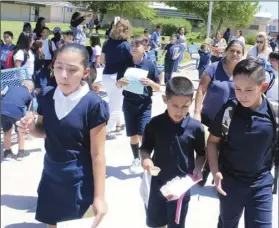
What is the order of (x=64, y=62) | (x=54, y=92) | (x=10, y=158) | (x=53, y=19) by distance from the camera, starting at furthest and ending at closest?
(x=53, y=19) < (x=10, y=158) < (x=54, y=92) < (x=64, y=62)

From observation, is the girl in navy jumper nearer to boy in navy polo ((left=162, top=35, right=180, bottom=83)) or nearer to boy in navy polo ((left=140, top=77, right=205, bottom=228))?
boy in navy polo ((left=140, top=77, right=205, bottom=228))

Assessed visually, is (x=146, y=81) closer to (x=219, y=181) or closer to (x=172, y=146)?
(x=172, y=146)

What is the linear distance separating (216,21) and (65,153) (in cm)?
4386

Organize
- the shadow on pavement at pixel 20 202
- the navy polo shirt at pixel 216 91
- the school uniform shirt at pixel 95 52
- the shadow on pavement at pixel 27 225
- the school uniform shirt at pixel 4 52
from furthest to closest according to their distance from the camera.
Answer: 1. the school uniform shirt at pixel 95 52
2. the school uniform shirt at pixel 4 52
3. the shadow on pavement at pixel 20 202
4. the shadow on pavement at pixel 27 225
5. the navy polo shirt at pixel 216 91

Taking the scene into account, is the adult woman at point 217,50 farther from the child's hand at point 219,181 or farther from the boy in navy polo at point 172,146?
the child's hand at point 219,181

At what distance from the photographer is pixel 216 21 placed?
44.0 meters

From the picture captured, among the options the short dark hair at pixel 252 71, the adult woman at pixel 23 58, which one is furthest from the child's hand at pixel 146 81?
the adult woman at pixel 23 58

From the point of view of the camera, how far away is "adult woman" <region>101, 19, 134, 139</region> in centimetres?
495

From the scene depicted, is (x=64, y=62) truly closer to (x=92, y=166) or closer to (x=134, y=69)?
(x=92, y=166)

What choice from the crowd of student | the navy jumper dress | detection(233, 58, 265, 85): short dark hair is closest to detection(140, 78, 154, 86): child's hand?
the crowd of student

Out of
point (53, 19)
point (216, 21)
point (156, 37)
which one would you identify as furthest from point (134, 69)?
point (53, 19)

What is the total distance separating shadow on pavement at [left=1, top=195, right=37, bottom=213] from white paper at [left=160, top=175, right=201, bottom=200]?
175cm

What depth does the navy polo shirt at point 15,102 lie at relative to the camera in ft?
15.1

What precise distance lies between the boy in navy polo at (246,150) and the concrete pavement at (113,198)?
46.7 inches
